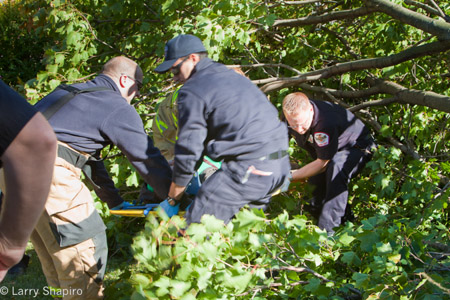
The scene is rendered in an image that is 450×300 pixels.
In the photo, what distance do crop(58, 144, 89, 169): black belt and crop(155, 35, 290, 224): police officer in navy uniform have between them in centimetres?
57

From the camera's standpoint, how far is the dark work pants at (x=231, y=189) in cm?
283

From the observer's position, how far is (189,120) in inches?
108

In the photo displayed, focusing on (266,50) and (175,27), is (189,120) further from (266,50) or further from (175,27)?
(266,50)

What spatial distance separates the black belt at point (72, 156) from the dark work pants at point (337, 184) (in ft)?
7.07

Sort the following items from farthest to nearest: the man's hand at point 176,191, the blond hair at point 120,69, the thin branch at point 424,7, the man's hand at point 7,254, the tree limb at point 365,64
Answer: the thin branch at point 424,7, the tree limb at point 365,64, the blond hair at point 120,69, the man's hand at point 176,191, the man's hand at point 7,254

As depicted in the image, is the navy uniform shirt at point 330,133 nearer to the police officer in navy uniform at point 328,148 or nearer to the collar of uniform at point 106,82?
the police officer in navy uniform at point 328,148

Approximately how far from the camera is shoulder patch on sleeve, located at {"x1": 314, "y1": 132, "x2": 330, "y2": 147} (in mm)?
3914

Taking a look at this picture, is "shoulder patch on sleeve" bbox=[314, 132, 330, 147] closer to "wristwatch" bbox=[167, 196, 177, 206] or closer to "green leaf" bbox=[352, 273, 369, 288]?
"wristwatch" bbox=[167, 196, 177, 206]

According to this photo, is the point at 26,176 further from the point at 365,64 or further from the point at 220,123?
the point at 365,64

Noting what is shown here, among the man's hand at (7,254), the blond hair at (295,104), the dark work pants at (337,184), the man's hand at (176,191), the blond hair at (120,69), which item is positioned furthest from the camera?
the dark work pants at (337,184)

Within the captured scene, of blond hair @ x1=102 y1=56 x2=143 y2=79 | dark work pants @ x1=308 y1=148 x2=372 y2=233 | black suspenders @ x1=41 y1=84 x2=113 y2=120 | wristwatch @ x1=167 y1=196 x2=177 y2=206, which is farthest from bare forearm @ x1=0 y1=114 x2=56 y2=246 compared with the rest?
dark work pants @ x1=308 y1=148 x2=372 y2=233

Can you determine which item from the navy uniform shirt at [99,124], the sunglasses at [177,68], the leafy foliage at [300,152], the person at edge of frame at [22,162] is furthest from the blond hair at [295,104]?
the person at edge of frame at [22,162]

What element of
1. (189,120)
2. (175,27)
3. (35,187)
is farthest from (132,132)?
(175,27)

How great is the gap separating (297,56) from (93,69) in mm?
2490
